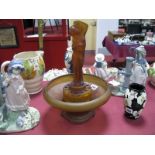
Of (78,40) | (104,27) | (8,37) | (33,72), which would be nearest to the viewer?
(78,40)

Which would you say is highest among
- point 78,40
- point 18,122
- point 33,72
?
point 78,40

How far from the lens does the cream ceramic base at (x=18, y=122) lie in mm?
761

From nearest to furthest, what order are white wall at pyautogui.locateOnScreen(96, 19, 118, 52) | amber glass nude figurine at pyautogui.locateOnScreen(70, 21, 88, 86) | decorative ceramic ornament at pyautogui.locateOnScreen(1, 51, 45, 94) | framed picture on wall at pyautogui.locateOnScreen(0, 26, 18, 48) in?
amber glass nude figurine at pyautogui.locateOnScreen(70, 21, 88, 86), decorative ceramic ornament at pyautogui.locateOnScreen(1, 51, 45, 94), framed picture on wall at pyautogui.locateOnScreen(0, 26, 18, 48), white wall at pyautogui.locateOnScreen(96, 19, 118, 52)

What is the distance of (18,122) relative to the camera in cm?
77

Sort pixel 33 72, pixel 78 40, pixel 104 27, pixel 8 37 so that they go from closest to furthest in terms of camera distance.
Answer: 1. pixel 78 40
2. pixel 33 72
3. pixel 8 37
4. pixel 104 27

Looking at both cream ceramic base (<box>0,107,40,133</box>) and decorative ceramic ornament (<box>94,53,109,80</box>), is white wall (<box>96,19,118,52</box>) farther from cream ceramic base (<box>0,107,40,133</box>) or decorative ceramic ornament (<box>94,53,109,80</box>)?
cream ceramic base (<box>0,107,40,133</box>)

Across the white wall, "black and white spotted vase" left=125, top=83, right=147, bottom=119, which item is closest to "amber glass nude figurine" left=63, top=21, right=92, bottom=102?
"black and white spotted vase" left=125, top=83, right=147, bottom=119

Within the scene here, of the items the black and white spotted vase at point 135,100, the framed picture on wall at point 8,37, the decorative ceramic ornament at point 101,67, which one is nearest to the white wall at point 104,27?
the framed picture on wall at point 8,37

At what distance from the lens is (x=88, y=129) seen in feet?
2.56

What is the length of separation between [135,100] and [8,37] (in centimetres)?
161

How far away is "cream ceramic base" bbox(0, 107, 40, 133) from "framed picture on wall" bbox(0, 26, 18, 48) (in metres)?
1.36

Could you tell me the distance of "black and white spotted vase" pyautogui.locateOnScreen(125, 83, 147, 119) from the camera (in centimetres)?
76

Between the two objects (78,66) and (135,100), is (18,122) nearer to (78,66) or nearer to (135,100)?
(78,66)

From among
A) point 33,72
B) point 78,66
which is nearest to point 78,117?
point 78,66
